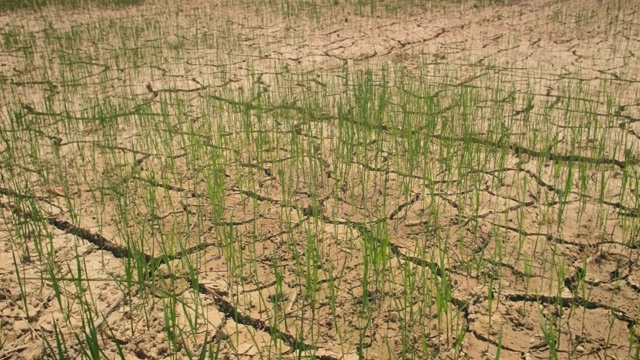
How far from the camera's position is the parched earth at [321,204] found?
194cm

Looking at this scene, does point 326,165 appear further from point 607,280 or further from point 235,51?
point 235,51

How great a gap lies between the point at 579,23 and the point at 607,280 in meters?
4.18

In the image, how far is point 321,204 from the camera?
2770 millimetres

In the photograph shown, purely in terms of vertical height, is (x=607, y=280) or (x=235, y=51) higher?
(x=235, y=51)

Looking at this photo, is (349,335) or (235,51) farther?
(235,51)

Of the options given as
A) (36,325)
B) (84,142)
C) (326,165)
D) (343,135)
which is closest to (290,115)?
(343,135)

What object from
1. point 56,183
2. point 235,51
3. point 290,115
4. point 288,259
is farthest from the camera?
point 235,51

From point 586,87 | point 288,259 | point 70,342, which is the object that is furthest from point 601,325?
point 586,87

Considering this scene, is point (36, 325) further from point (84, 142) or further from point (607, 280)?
point (607, 280)

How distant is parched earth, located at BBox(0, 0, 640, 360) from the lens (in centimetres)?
194

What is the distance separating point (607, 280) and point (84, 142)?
9.09 ft

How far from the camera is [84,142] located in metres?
3.45

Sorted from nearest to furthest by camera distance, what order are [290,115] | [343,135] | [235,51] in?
[343,135], [290,115], [235,51]

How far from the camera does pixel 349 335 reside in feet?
6.36
